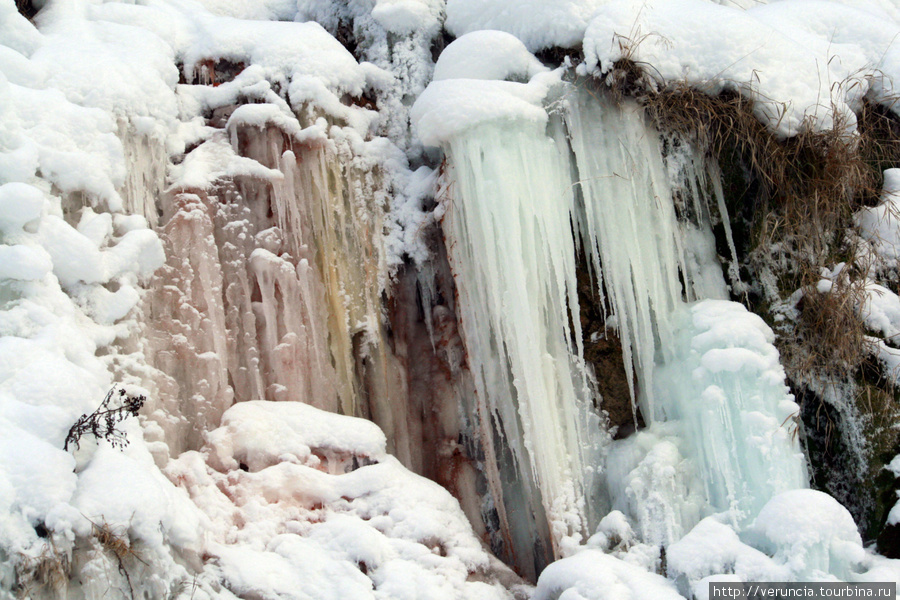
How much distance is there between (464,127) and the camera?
4668 millimetres

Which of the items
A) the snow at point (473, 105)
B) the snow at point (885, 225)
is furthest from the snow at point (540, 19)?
the snow at point (885, 225)

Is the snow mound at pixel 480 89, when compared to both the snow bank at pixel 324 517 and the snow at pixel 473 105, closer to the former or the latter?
the snow at pixel 473 105

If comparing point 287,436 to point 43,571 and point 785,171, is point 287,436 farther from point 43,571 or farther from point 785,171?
point 785,171

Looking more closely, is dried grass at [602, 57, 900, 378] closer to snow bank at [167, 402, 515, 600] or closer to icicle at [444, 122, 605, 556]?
icicle at [444, 122, 605, 556]

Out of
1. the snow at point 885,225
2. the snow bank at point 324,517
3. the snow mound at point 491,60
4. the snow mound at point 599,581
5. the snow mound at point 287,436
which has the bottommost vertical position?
the snow mound at point 599,581

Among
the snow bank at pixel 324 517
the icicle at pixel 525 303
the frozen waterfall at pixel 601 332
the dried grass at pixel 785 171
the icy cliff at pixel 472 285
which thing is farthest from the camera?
the dried grass at pixel 785 171

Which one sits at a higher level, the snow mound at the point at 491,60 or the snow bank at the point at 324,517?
the snow mound at the point at 491,60

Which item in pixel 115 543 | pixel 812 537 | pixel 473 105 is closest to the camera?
pixel 115 543

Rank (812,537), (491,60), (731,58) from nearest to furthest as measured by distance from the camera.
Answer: (812,537) < (731,58) < (491,60)

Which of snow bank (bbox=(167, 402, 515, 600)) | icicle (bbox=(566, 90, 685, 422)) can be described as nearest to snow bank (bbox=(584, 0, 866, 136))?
icicle (bbox=(566, 90, 685, 422))

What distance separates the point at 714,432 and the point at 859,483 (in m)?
0.94

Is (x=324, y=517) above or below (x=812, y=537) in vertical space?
above

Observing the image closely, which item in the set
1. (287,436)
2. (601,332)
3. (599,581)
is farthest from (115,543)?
(601,332)

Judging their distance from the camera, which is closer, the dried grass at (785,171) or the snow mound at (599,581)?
the snow mound at (599,581)
